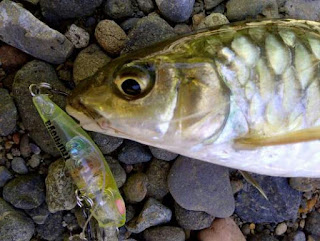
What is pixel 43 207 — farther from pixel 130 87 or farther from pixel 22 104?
pixel 130 87

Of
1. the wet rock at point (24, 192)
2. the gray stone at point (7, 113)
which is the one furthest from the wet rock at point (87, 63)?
the wet rock at point (24, 192)

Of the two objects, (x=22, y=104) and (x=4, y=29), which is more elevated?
(x=4, y=29)

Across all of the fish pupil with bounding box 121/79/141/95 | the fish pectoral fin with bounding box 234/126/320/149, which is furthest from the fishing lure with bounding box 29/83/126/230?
the fish pectoral fin with bounding box 234/126/320/149

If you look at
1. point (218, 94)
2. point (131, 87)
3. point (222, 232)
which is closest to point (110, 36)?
point (131, 87)

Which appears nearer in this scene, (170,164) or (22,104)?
(22,104)

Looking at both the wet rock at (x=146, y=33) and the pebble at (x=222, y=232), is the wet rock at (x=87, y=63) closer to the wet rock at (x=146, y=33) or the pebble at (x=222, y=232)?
the wet rock at (x=146, y=33)

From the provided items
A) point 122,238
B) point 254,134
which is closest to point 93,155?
point 122,238

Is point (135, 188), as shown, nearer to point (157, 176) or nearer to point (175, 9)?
point (157, 176)
